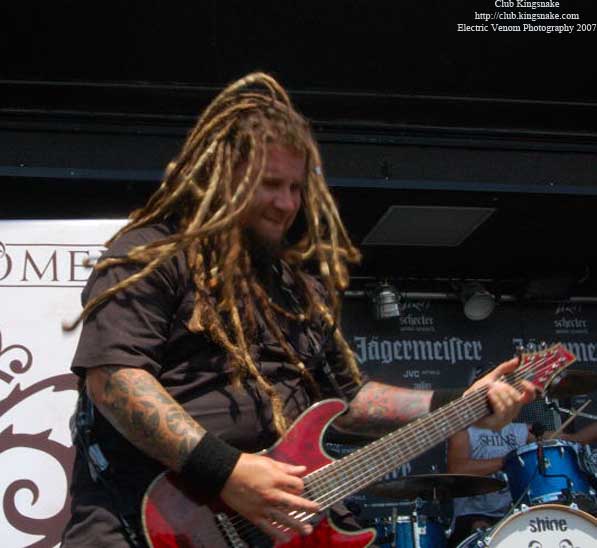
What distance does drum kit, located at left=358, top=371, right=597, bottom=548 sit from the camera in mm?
4980

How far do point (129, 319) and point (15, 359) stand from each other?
103 centimetres

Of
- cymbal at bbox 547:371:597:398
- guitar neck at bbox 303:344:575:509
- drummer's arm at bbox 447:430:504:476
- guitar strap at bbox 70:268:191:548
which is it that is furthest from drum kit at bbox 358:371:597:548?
guitar strap at bbox 70:268:191:548

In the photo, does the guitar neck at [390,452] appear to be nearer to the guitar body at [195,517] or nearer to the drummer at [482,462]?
the guitar body at [195,517]

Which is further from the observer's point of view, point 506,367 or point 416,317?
point 416,317

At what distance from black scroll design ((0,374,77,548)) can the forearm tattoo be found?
93 cm

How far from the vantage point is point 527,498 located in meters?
5.56

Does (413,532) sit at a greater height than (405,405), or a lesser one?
lesser

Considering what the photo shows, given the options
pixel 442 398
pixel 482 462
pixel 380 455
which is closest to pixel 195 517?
pixel 380 455

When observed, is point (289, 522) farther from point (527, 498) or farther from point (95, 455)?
point (527, 498)

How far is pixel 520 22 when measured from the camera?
504 centimetres

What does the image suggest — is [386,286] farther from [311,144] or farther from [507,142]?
[311,144]

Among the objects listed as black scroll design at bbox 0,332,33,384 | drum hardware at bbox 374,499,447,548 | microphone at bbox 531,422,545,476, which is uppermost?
black scroll design at bbox 0,332,33,384

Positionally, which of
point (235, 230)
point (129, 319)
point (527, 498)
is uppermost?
point (235, 230)

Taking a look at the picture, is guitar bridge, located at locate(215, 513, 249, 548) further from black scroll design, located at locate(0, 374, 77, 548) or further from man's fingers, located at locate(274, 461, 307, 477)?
A: black scroll design, located at locate(0, 374, 77, 548)
